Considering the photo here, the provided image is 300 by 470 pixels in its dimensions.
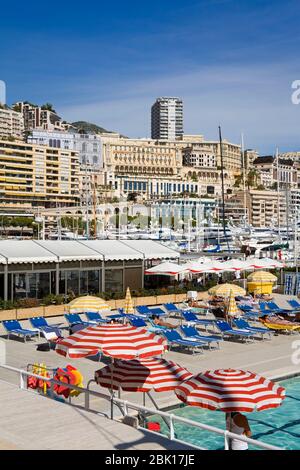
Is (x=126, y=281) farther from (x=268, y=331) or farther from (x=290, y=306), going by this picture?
(x=268, y=331)

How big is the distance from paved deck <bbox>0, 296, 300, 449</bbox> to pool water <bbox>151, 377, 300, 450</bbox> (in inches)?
24.5

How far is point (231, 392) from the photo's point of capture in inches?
323

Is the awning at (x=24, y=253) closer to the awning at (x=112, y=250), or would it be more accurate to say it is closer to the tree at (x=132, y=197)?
the awning at (x=112, y=250)

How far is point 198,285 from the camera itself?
30.4 meters

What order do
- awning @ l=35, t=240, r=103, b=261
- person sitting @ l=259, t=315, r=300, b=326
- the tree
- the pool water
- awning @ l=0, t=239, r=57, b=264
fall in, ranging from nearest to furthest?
the pool water, person sitting @ l=259, t=315, r=300, b=326, awning @ l=0, t=239, r=57, b=264, awning @ l=35, t=240, r=103, b=261, the tree

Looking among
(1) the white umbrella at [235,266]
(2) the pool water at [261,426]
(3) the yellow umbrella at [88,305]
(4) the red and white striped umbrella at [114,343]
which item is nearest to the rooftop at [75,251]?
(1) the white umbrella at [235,266]

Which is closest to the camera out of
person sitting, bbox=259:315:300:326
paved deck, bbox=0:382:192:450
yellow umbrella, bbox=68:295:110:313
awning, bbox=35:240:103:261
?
paved deck, bbox=0:382:192:450

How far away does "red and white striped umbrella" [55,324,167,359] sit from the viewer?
9422 millimetres

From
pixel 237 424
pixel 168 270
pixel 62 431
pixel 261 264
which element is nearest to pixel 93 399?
pixel 62 431

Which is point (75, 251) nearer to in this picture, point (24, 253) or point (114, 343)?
point (24, 253)

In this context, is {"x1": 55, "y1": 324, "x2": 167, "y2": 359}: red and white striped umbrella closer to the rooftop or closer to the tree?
the rooftop

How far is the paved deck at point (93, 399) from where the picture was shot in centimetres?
815

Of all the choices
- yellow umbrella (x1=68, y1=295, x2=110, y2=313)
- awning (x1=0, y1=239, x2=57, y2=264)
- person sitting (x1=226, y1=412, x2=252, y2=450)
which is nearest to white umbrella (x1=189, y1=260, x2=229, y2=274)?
awning (x1=0, y1=239, x2=57, y2=264)
